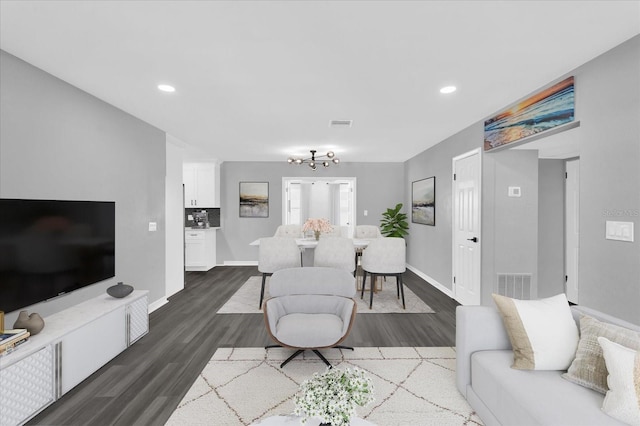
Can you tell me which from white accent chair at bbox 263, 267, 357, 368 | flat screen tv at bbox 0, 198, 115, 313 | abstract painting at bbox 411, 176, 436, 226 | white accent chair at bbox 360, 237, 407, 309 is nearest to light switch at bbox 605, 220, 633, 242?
white accent chair at bbox 263, 267, 357, 368

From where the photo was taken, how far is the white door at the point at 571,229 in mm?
4285

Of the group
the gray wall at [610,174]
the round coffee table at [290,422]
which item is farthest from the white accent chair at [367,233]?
the round coffee table at [290,422]

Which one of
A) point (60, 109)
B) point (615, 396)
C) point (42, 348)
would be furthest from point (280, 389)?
point (60, 109)

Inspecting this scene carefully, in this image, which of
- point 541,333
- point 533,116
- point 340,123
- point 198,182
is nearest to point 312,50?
point 340,123

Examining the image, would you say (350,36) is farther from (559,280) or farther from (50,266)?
(559,280)

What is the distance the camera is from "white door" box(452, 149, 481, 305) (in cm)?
403

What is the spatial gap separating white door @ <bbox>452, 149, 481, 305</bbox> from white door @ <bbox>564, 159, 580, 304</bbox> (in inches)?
56.5

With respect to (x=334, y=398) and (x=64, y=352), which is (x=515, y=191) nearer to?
(x=334, y=398)

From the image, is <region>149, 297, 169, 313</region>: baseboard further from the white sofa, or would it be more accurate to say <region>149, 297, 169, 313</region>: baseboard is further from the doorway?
the white sofa

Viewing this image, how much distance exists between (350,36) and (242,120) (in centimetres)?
224

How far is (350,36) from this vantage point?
6.64 ft

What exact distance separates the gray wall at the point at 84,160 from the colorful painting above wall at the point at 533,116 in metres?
4.28

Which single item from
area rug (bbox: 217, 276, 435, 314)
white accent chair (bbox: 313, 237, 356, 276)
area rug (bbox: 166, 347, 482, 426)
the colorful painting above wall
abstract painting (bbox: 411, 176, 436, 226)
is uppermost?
the colorful painting above wall

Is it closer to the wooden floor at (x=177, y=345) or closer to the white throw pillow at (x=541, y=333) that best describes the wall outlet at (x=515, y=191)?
the wooden floor at (x=177, y=345)
